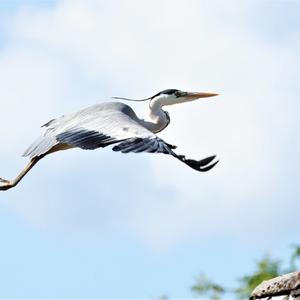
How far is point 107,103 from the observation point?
952cm

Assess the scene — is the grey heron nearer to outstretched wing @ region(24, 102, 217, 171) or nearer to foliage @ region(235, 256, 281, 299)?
outstretched wing @ region(24, 102, 217, 171)

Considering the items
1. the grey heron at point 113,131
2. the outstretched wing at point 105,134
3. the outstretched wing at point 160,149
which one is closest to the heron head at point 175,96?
the grey heron at point 113,131

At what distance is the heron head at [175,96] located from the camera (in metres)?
10.6

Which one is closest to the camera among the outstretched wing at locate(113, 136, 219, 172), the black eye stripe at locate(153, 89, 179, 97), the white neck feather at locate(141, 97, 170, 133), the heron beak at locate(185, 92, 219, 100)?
the outstretched wing at locate(113, 136, 219, 172)

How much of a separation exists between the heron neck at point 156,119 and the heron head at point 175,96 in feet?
0.49

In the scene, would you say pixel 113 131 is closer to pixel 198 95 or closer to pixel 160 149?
pixel 160 149

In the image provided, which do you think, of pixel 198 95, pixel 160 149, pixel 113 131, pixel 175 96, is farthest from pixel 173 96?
pixel 160 149

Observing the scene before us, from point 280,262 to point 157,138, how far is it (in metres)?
12.3

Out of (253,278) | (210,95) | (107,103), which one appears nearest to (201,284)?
(253,278)

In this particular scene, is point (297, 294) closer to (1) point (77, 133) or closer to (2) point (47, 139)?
(1) point (77, 133)

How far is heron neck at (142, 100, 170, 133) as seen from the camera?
1017 cm

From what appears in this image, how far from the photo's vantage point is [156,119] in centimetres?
1023

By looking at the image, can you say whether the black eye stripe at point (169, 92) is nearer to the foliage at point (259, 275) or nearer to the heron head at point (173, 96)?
the heron head at point (173, 96)

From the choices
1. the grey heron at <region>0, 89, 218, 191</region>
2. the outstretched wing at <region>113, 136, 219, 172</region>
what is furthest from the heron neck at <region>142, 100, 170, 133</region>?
the outstretched wing at <region>113, 136, 219, 172</region>
